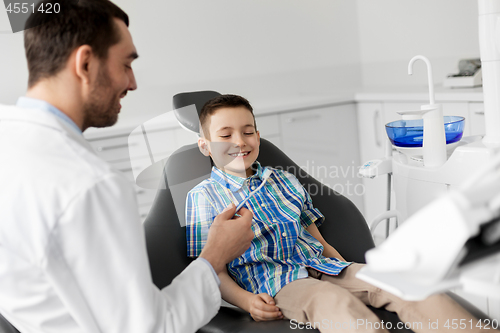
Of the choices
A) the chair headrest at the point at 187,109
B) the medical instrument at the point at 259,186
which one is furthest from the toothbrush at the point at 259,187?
the chair headrest at the point at 187,109

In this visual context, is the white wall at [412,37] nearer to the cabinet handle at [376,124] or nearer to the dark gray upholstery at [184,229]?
the cabinet handle at [376,124]

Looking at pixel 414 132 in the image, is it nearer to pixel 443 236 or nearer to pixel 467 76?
pixel 443 236

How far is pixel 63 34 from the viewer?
883 millimetres

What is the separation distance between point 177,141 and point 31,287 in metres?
0.79

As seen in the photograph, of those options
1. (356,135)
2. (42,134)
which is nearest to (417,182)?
(42,134)

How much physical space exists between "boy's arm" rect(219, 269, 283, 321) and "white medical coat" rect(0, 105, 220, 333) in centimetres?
38

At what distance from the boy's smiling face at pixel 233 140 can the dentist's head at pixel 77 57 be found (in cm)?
55

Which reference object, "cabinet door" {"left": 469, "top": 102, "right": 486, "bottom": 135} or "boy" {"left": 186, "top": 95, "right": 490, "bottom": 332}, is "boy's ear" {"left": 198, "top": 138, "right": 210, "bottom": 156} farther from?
"cabinet door" {"left": 469, "top": 102, "right": 486, "bottom": 135}

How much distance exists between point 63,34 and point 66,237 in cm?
36

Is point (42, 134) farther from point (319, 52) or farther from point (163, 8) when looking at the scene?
point (319, 52)

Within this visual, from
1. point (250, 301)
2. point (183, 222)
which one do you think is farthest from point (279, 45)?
point (250, 301)

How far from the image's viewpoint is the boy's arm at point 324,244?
4.83 feet

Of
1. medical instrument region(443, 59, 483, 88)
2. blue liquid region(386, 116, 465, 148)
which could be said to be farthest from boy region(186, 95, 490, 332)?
medical instrument region(443, 59, 483, 88)

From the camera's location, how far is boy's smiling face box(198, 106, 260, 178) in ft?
4.81
